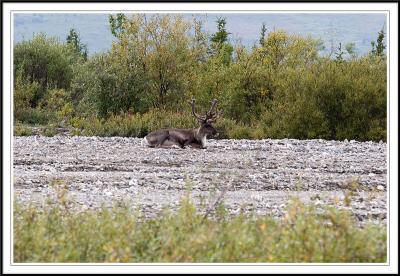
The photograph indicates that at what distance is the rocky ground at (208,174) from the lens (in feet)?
44.6

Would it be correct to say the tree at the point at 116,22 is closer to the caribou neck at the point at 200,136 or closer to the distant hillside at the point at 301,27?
the distant hillside at the point at 301,27

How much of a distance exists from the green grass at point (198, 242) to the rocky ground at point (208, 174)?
149cm

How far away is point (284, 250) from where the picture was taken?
8.78 metres

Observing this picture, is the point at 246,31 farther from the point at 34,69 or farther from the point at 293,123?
the point at 293,123

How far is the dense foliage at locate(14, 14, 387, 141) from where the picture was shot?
28406 mm

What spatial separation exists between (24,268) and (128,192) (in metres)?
6.48

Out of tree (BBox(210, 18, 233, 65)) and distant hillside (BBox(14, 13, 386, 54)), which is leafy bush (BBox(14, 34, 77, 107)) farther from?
tree (BBox(210, 18, 233, 65))

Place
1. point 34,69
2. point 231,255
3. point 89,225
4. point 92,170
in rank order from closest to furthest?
1. point 231,255
2. point 89,225
3. point 92,170
4. point 34,69

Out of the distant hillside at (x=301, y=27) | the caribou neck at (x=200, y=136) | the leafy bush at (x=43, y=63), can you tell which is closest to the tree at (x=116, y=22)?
the distant hillside at (x=301, y=27)

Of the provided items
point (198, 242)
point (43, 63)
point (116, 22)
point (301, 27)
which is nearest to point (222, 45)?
point (116, 22)

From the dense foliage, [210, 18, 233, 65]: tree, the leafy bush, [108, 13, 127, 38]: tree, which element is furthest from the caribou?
[108, 13, 127, 38]: tree

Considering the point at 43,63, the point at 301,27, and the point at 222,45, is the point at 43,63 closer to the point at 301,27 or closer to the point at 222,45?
the point at 222,45

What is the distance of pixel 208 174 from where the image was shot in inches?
687

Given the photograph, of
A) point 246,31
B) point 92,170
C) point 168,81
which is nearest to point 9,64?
point 92,170
